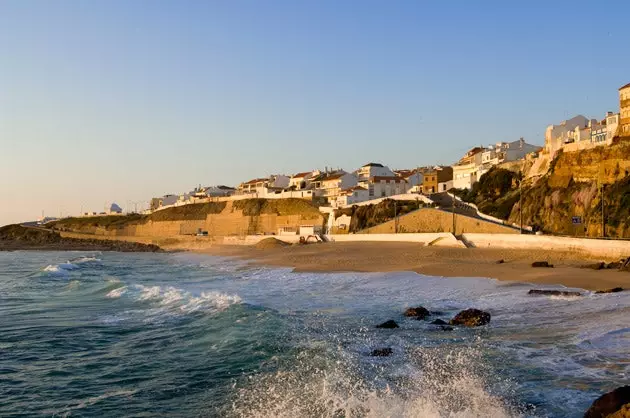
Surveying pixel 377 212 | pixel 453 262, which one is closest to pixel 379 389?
pixel 453 262

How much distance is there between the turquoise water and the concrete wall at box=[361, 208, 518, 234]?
66.0 feet

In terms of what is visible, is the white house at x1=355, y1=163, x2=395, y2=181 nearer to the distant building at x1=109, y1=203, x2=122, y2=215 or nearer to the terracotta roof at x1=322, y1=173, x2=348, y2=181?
the terracotta roof at x1=322, y1=173, x2=348, y2=181

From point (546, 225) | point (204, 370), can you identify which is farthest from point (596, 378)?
point (546, 225)

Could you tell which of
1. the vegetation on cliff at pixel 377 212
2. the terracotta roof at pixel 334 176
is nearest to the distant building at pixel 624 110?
the vegetation on cliff at pixel 377 212

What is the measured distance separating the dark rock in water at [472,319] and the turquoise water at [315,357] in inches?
10.0

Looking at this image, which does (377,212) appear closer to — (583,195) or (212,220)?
(583,195)

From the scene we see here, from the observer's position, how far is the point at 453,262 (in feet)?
102

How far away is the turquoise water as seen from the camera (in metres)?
9.11

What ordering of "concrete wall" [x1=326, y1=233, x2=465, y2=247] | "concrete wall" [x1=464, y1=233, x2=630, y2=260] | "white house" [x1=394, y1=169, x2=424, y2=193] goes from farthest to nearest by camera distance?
"white house" [x1=394, y1=169, x2=424, y2=193] < "concrete wall" [x1=326, y1=233, x2=465, y2=247] < "concrete wall" [x1=464, y1=233, x2=630, y2=260]

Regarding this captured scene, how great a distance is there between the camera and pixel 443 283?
79.1 ft

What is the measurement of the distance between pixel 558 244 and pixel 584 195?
14214 mm

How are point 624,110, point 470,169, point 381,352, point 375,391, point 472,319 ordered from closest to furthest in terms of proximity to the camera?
point 375,391
point 381,352
point 472,319
point 624,110
point 470,169

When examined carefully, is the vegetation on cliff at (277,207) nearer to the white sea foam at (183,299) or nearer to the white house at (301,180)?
the white house at (301,180)

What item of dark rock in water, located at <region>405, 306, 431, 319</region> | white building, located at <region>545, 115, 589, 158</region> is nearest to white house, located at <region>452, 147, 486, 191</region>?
white building, located at <region>545, 115, 589, 158</region>
